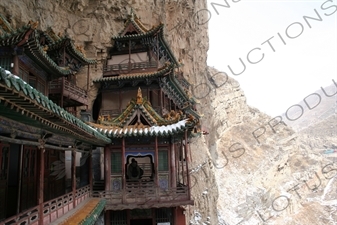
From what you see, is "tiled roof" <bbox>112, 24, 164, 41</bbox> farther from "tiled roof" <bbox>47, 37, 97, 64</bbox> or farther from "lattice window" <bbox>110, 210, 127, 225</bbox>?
"lattice window" <bbox>110, 210, 127, 225</bbox>

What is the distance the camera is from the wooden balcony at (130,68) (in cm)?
1622

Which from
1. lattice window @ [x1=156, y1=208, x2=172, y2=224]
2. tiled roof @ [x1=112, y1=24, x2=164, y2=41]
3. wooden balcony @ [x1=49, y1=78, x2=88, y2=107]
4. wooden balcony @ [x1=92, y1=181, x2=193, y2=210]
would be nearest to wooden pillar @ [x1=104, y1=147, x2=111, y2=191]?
wooden balcony @ [x1=92, y1=181, x2=193, y2=210]

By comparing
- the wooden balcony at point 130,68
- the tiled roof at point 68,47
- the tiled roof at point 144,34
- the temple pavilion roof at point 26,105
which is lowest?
the temple pavilion roof at point 26,105

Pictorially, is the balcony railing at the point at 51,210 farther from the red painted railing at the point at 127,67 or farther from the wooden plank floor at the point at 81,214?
the red painted railing at the point at 127,67

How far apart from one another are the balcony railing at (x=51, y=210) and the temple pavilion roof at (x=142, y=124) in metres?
2.71

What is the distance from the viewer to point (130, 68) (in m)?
16.3

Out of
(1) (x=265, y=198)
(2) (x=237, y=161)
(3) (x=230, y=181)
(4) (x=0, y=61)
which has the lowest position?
(1) (x=265, y=198)

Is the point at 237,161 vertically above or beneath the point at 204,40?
beneath

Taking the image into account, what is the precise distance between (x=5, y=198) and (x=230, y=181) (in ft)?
144

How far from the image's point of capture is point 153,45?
55.7 feet

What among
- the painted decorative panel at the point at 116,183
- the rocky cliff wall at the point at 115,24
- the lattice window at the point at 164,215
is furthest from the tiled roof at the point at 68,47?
the lattice window at the point at 164,215

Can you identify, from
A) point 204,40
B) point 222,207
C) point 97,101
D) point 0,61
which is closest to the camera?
point 0,61

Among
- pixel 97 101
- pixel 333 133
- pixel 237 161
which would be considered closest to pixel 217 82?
pixel 237 161

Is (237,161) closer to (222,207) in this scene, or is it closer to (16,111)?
(222,207)
